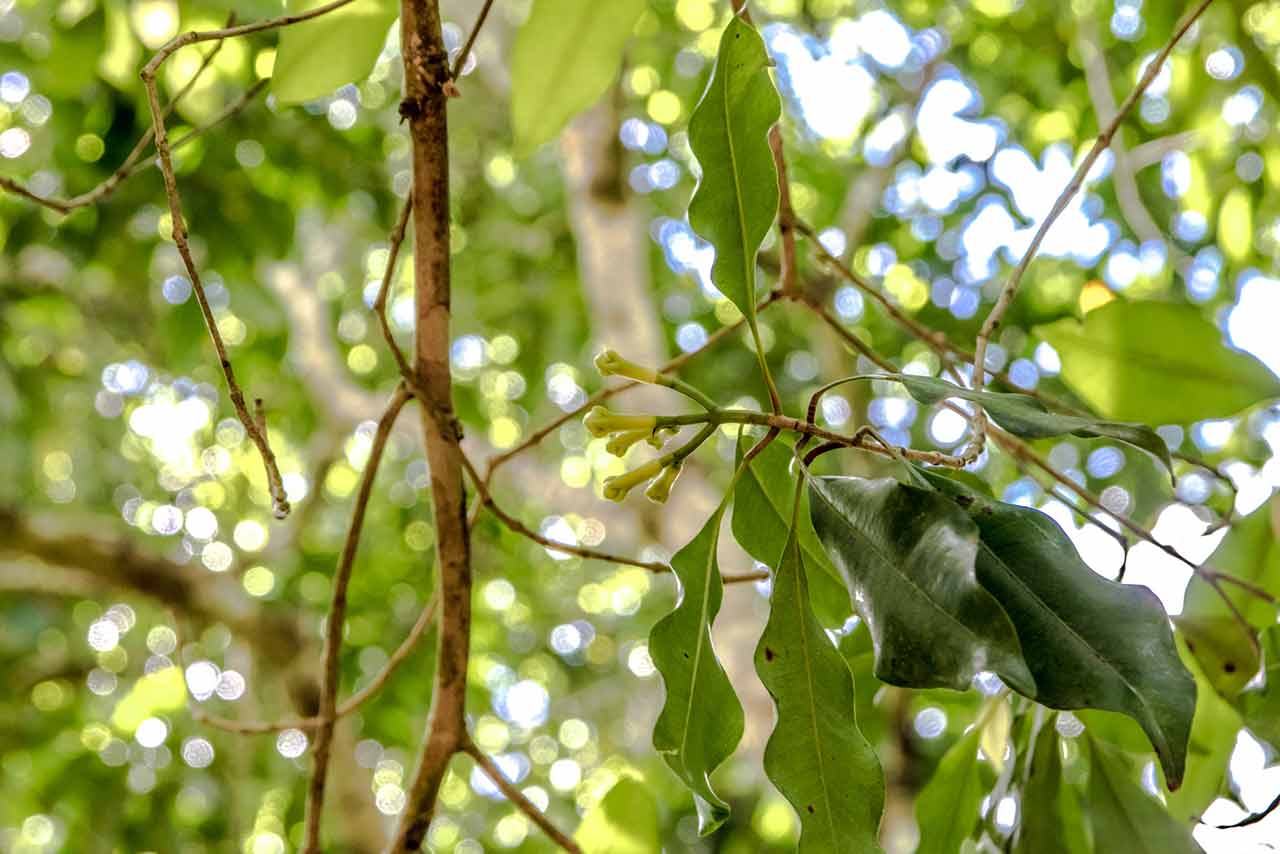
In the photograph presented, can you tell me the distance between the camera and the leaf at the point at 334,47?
0.84 meters

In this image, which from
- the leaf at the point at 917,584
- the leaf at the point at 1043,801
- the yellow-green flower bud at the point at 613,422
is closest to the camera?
the leaf at the point at 917,584

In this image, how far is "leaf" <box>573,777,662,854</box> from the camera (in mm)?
837

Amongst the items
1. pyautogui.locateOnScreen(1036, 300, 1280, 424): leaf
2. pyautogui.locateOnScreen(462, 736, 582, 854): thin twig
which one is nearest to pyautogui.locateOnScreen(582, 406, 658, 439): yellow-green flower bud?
pyautogui.locateOnScreen(462, 736, 582, 854): thin twig

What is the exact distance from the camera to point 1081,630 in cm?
52

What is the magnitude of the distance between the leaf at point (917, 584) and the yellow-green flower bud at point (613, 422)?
0.10m

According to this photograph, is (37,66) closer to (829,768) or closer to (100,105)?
(100,105)

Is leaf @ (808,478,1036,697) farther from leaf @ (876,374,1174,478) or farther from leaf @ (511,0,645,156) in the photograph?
leaf @ (511,0,645,156)

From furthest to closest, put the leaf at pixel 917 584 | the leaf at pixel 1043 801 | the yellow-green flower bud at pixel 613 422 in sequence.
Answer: the leaf at pixel 1043 801 → the yellow-green flower bud at pixel 613 422 → the leaf at pixel 917 584

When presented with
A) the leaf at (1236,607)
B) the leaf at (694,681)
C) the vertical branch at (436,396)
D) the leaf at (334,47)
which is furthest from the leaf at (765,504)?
the leaf at (334,47)

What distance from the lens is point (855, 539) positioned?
552 mm

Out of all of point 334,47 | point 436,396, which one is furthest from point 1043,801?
point 334,47

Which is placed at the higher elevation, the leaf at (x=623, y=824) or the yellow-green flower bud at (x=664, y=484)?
the yellow-green flower bud at (x=664, y=484)

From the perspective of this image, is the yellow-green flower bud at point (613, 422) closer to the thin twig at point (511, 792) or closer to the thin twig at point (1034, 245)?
the thin twig at point (1034, 245)

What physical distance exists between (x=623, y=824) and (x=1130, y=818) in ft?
1.14
